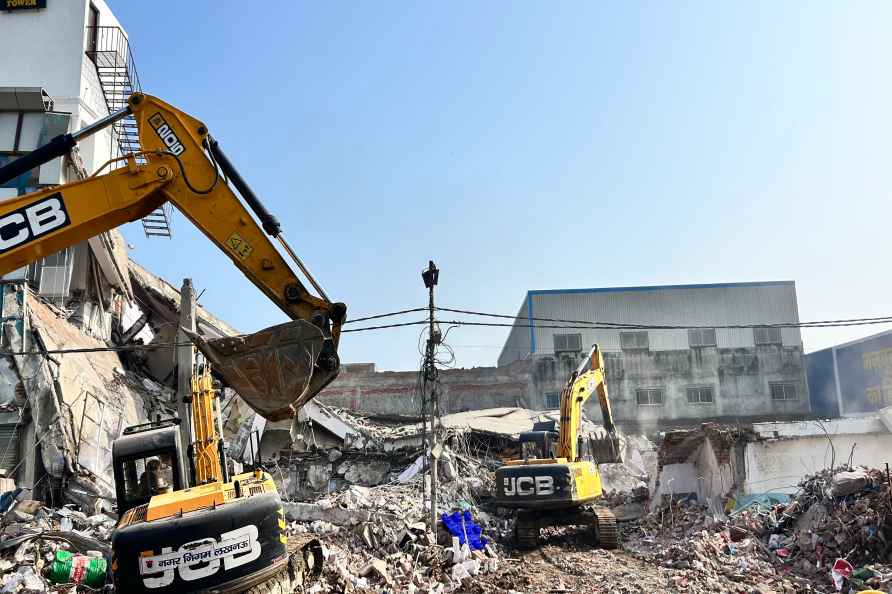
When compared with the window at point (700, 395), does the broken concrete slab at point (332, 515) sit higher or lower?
lower

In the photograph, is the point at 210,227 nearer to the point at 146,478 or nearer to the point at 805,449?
the point at 146,478

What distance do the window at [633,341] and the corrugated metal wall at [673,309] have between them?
227 millimetres

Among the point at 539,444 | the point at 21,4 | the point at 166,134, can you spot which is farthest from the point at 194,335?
the point at 21,4

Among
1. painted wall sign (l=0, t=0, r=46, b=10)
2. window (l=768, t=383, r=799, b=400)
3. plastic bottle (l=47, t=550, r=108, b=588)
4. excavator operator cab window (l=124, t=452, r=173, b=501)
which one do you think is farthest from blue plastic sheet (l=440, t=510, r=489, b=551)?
window (l=768, t=383, r=799, b=400)

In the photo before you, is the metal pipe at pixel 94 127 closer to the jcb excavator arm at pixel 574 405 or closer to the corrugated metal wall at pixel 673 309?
the jcb excavator arm at pixel 574 405

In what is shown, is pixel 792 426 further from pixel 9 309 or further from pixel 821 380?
pixel 821 380

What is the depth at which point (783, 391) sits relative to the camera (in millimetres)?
37844

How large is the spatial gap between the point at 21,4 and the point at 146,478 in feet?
87.3

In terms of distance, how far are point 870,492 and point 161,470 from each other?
36.2 feet

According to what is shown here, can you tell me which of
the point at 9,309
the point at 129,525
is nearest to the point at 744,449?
the point at 129,525

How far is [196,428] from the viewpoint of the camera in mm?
9562

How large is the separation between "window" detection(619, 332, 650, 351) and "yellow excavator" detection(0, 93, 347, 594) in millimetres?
31946

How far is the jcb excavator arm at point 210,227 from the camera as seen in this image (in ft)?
22.6

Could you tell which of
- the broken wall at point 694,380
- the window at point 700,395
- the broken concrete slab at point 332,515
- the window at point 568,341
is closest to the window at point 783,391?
the broken wall at point 694,380
